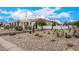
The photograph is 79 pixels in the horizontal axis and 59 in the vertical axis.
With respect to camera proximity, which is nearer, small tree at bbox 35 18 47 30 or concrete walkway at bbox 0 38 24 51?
concrete walkway at bbox 0 38 24 51

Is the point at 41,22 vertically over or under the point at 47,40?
over

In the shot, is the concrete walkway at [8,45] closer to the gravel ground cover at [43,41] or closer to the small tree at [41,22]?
the gravel ground cover at [43,41]

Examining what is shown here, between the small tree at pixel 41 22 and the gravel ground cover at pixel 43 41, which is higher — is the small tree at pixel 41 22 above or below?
above

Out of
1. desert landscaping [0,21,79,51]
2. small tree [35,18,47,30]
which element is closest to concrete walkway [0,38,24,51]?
desert landscaping [0,21,79,51]

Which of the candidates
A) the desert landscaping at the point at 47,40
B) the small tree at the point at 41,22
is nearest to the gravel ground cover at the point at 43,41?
the desert landscaping at the point at 47,40

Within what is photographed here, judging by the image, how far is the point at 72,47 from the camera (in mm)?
2889

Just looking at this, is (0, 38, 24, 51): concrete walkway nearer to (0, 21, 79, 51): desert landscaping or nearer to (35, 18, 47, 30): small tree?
(0, 21, 79, 51): desert landscaping

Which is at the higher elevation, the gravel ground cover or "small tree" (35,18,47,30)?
"small tree" (35,18,47,30)

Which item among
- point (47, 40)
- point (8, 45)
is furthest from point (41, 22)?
point (8, 45)

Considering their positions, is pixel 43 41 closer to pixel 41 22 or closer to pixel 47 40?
pixel 47 40

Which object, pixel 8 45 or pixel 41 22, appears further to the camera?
pixel 41 22
